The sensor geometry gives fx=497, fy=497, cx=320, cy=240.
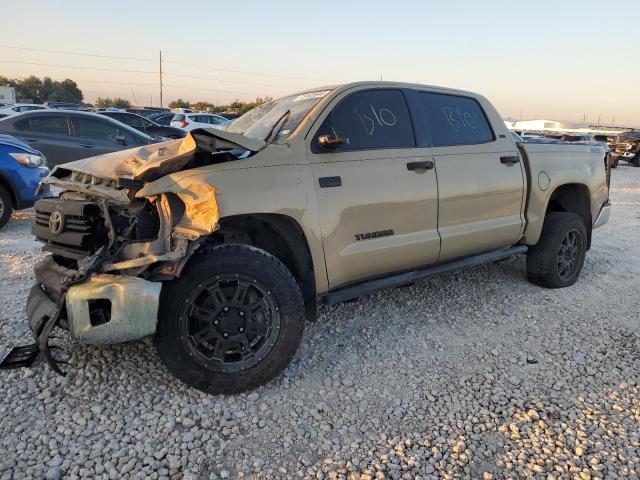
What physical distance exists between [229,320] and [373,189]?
→ 135 cm

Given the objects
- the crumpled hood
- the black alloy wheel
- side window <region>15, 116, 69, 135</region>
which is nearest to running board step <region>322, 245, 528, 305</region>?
the black alloy wheel

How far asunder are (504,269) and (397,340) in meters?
2.37

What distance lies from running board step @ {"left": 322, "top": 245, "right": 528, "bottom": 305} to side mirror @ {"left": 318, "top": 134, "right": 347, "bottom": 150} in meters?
0.99

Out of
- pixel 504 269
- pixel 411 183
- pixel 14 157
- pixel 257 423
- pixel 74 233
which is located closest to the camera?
pixel 257 423

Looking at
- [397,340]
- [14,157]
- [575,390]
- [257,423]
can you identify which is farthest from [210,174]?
[14,157]

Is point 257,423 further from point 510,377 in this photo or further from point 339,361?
point 510,377

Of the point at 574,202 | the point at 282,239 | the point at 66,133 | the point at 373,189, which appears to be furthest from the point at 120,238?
the point at 66,133

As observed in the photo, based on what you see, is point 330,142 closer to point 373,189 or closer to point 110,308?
point 373,189

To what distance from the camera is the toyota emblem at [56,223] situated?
9.95ft

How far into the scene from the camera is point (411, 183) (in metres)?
3.70

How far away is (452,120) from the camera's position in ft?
13.9

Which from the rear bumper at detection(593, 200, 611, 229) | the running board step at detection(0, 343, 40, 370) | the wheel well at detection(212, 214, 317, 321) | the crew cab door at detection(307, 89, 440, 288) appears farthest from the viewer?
the rear bumper at detection(593, 200, 611, 229)

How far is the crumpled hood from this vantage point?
2.88 metres

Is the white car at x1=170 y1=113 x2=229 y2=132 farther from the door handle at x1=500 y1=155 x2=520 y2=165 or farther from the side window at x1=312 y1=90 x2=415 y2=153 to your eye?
the side window at x1=312 y1=90 x2=415 y2=153
